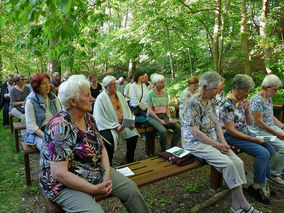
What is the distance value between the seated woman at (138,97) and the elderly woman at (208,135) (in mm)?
2064

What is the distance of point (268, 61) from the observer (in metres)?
6.68

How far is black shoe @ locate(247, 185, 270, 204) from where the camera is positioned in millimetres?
2710

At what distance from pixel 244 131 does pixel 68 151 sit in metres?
2.64

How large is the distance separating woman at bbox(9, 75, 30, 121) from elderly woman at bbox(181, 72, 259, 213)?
4578 mm

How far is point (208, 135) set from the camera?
2770 millimetres

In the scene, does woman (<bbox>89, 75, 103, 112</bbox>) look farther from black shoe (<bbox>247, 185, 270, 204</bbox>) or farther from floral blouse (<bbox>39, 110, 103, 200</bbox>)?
black shoe (<bbox>247, 185, 270, 204</bbox>)

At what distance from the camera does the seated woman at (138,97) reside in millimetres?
4871

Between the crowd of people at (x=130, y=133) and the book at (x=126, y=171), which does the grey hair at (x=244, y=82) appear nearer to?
the crowd of people at (x=130, y=133)

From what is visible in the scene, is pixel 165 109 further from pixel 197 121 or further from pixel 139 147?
pixel 197 121

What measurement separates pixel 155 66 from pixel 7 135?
47.0 ft

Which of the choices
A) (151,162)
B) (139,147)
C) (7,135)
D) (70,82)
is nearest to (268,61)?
(139,147)

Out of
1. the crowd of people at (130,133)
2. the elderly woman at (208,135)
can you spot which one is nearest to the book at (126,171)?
the crowd of people at (130,133)

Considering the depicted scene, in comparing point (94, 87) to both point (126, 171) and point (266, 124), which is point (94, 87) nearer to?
point (126, 171)

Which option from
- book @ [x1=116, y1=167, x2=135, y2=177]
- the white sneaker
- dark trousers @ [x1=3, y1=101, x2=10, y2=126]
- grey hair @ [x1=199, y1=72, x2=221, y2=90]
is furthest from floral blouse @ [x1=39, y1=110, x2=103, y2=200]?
dark trousers @ [x1=3, y1=101, x2=10, y2=126]
